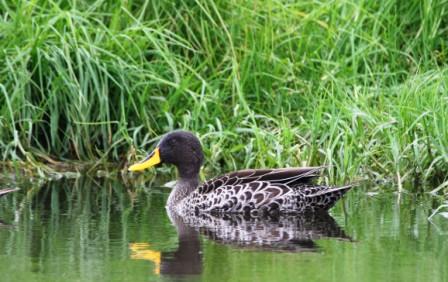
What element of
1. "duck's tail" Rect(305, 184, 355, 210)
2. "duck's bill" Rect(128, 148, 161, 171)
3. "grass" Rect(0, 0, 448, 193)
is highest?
"grass" Rect(0, 0, 448, 193)

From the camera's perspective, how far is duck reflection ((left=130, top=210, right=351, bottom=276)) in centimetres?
817

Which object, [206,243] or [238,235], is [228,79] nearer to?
[238,235]

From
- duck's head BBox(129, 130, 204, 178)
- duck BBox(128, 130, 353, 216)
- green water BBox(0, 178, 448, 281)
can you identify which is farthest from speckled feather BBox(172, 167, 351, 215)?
duck's head BBox(129, 130, 204, 178)

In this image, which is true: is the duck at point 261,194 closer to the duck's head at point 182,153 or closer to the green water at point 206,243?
the green water at point 206,243

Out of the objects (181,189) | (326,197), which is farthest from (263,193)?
(181,189)

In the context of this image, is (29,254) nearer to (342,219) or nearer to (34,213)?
(34,213)

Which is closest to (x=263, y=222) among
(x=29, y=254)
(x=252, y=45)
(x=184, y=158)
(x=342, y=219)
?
(x=342, y=219)

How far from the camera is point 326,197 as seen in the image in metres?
10.0

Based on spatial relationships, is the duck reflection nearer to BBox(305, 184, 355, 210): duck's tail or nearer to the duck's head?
BBox(305, 184, 355, 210): duck's tail

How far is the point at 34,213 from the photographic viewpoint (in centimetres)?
998

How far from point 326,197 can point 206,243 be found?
1499 millimetres

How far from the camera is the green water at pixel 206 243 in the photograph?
305 inches

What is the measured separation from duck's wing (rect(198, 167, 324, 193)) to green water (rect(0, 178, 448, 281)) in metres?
0.33

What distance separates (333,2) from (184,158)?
278 cm
